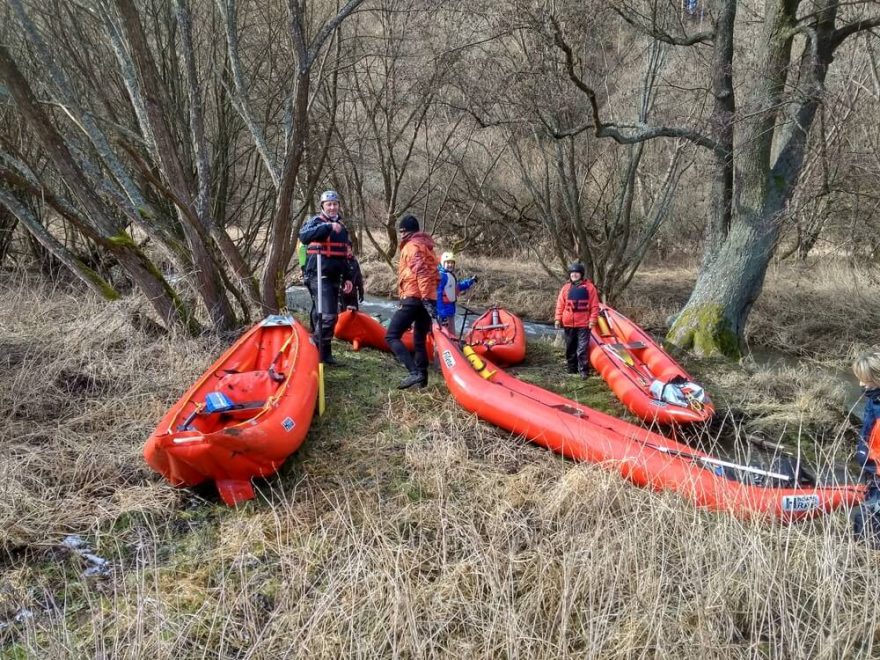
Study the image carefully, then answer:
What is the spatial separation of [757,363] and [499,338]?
12.5 ft

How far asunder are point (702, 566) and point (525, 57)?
7569mm

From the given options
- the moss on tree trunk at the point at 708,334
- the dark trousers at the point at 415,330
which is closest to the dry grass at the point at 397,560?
the dark trousers at the point at 415,330

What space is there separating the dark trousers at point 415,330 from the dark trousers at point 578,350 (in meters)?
1.71

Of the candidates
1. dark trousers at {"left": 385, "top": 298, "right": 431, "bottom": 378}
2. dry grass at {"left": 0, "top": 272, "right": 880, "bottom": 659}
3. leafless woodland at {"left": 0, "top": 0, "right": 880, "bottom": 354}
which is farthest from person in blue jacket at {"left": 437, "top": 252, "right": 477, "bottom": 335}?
dry grass at {"left": 0, "top": 272, "right": 880, "bottom": 659}

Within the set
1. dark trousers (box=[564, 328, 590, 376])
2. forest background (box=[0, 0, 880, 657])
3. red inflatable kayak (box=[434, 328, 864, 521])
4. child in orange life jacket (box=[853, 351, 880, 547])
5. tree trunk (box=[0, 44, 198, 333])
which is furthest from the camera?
dark trousers (box=[564, 328, 590, 376])

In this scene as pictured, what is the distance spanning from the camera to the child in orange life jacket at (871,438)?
9.13 ft

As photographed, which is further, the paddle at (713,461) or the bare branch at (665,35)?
the bare branch at (665,35)

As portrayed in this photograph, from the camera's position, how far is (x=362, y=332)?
6.01 metres

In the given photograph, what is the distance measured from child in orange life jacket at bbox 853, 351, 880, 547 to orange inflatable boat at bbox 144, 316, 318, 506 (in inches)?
124

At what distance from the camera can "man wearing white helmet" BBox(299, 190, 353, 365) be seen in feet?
15.8

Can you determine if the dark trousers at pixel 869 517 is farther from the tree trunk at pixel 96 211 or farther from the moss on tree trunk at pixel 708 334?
the tree trunk at pixel 96 211

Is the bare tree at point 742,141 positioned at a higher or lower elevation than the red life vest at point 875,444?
higher

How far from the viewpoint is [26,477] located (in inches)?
127

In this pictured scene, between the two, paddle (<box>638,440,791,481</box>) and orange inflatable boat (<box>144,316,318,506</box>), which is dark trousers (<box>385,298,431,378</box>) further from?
paddle (<box>638,440,791,481</box>)
